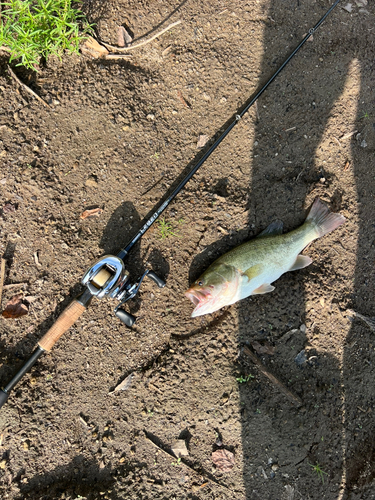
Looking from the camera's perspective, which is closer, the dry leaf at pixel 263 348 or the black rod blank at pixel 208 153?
the black rod blank at pixel 208 153

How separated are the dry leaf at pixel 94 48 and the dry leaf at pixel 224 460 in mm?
5277

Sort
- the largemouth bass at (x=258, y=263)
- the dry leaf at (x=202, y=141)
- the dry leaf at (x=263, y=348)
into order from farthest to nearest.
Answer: the dry leaf at (x=202, y=141), the dry leaf at (x=263, y=348), the largemouth bass at (x=258, y=263)

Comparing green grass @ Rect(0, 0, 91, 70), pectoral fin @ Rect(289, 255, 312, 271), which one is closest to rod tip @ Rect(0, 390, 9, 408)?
pectoral fin @ Rect(289, 255, 312, 271)

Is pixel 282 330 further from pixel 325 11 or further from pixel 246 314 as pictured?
pixel 325 11

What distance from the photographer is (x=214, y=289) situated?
367 centimetres

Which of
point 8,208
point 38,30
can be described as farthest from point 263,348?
point 38,30

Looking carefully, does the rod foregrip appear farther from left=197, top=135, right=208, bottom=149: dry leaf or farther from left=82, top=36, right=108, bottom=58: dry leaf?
left=82, top=36, right=108, bottom=58: dry leaf

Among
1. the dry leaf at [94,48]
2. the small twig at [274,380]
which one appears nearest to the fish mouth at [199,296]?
the small twig at [274,380]

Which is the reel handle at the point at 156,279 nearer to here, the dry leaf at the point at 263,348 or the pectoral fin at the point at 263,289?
the pectoral fin at the point at 263,289

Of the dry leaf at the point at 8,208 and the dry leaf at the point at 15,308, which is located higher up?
the dry leaf at the point at 8,208

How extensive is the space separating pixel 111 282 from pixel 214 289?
1169mm

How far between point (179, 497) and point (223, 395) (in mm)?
1336

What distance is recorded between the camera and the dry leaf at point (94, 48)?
13.4ft

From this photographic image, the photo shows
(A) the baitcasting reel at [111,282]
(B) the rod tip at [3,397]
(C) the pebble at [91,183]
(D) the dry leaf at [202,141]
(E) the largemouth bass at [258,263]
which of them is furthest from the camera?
(D) the dry leaf at [202,141]
